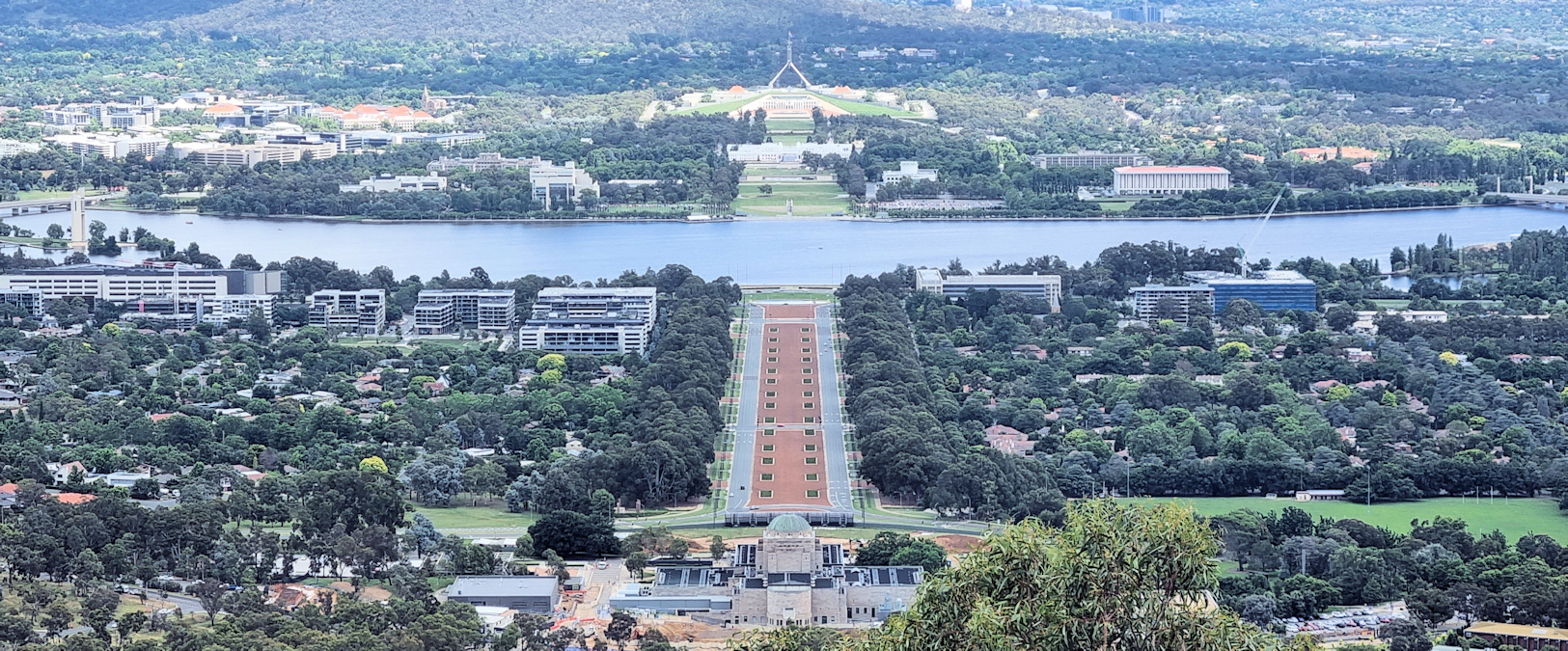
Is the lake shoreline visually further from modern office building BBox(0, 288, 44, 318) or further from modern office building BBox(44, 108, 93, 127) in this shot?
modern office building BBox(44, 108, 93, 127)

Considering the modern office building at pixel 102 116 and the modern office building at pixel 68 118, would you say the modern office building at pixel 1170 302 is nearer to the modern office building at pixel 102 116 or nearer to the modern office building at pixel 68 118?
the modern office building at pixel 102 116

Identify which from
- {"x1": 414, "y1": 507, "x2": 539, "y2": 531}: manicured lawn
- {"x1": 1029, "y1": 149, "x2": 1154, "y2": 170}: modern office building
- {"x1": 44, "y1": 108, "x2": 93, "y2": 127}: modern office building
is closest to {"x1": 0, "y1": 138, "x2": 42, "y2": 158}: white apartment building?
{"x1": 44, "y1": 108, "x2": 93, "y2": 127}: modern office building

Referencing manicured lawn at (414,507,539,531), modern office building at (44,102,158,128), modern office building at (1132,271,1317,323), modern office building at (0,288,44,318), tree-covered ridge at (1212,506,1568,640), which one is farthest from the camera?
modern office building at (44,102,158,128)

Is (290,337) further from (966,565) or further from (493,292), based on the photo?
(966,565)

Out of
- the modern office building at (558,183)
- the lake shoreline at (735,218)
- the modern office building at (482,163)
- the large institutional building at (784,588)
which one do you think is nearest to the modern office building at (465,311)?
the lake shoreline at (735,218)

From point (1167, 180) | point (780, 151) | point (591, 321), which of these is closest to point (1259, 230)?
point (1167, 180)

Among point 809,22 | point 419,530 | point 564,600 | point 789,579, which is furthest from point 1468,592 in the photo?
point 809,22
